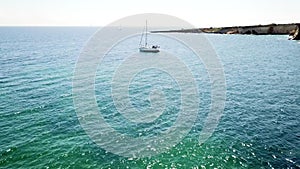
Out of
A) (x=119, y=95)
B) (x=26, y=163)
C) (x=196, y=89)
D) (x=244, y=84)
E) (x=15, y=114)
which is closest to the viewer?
(x=26, y=163)

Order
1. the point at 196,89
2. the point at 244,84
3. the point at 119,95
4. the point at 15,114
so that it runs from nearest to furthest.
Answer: the point at 15,114
the point at 119,95
the point at 196,89
the point at 244,84

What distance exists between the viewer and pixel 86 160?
1141 inches

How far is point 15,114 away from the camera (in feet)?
136

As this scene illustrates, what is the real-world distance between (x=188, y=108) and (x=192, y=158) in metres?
17.0

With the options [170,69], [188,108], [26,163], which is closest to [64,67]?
[170,69]

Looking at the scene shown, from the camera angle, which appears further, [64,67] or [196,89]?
[64,67]

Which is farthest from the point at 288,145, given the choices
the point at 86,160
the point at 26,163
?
the point at 26,163

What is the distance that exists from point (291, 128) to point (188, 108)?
52.8 feet

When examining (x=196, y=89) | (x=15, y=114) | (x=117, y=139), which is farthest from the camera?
(x=196, y=89)

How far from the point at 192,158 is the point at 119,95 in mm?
27086

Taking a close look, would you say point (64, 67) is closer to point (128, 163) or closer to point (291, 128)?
point (128, 163)

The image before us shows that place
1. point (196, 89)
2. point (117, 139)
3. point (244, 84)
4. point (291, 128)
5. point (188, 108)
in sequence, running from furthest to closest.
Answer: point (244, 84) < point (196, 89) < point (188, 108) < point (291, 128) < point (117, 139)

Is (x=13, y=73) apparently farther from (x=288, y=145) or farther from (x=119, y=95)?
(x=288, y=145)

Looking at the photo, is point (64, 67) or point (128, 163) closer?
point (128, 163)
